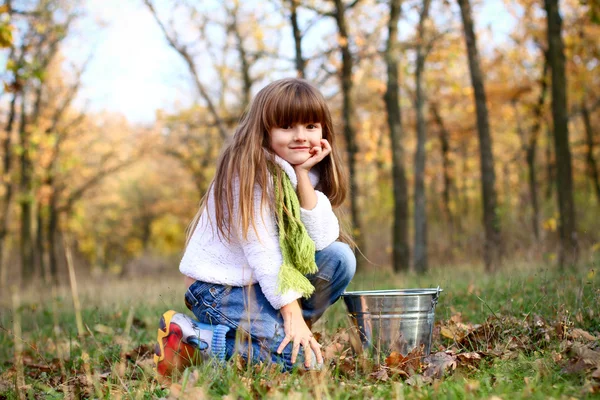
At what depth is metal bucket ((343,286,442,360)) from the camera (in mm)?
2844

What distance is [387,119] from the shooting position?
1052 centimetres

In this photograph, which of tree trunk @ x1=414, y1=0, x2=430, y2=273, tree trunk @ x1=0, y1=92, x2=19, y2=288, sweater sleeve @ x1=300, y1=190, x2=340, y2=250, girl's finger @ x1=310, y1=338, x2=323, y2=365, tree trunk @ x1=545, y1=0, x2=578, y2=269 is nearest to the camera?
girl's finger @ x1=310, y1=338, x2=323, y2=365

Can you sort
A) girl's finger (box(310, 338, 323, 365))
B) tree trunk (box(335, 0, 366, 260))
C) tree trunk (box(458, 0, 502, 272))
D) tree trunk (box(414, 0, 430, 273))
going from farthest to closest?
tree trunk (box(414, 0, 430, 273)), tree trunk (box(335, 0, 366, 260)), tree trunk (box(458, 0, 502, 272)), girl's finger (box(310, 338, 323, 365))

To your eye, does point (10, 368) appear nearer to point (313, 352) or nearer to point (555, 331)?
point (313, 352)

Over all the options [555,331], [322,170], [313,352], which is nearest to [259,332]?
[313,352]

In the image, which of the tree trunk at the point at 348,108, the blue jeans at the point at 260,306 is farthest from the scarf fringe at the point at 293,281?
the tree trunk at the point at 348,108

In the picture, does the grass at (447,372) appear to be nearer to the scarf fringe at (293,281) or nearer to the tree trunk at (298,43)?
the scarf fringe at (293,281)

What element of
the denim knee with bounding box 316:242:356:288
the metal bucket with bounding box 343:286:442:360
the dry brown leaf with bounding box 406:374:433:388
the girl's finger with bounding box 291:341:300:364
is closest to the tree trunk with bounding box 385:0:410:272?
the denim knee with bounding box 316:242:356:288

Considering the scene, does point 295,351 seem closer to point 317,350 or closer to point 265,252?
point 317,350

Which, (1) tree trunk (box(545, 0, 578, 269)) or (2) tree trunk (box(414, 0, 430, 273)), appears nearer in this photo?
(1) tree trunk (box(545, 0, 578, 269))

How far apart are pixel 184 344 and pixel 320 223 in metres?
0.91

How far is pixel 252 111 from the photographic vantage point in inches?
124

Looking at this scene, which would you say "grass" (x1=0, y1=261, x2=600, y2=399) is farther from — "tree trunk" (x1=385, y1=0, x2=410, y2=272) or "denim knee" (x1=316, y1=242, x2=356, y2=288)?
"tree trunk" (x1=385, y1=0, x2=410, y2=272)

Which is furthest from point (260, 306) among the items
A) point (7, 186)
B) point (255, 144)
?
point (7, 186)
